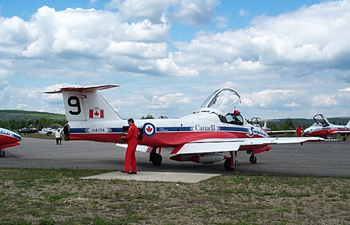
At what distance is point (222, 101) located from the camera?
1889 centimetres

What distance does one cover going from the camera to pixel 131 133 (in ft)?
43.9

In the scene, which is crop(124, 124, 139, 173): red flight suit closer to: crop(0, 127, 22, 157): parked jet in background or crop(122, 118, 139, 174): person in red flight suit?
crop(122, 118, 139, 174): person in red flight suit

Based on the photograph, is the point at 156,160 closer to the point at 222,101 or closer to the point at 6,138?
the point at 222,101

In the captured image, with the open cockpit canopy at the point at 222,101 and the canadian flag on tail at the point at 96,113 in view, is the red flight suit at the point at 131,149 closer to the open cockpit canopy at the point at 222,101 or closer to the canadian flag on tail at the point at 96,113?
the canadian flag on tail at the point at 96,113

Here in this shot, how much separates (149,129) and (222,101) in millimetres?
4487

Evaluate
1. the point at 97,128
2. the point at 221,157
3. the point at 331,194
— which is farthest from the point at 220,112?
the point at 331,194

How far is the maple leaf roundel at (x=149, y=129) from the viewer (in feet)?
52.4

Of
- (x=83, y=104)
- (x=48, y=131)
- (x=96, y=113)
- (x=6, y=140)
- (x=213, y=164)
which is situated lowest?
(x=213, y=164)

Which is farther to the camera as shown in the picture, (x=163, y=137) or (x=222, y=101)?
(x=222, y=101)

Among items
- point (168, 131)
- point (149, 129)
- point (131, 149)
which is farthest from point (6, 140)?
point (131, 149)

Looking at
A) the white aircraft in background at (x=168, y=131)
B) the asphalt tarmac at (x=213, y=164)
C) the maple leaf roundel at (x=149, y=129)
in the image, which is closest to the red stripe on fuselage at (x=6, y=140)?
the asphalt tarmac at (x=213, y=164)

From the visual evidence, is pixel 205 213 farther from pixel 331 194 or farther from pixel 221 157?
pixel 221 157

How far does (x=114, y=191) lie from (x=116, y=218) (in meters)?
2.72

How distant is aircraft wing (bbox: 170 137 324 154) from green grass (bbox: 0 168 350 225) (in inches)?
91.2
